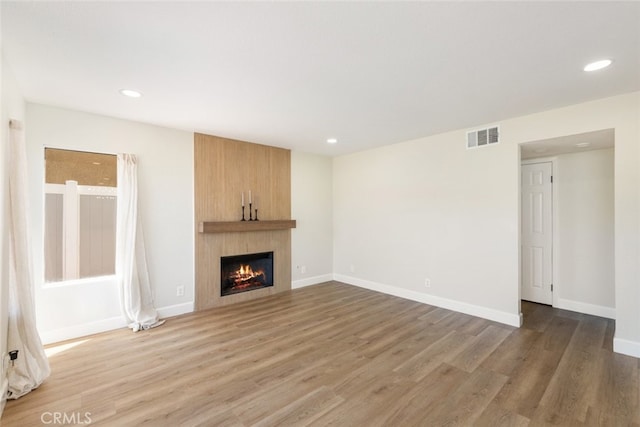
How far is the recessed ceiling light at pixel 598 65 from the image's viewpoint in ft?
7.08

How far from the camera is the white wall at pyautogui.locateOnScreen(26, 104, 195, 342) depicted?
2.99 metres

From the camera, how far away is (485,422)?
1.88m

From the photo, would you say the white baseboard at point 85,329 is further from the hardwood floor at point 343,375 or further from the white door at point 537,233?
the white door at point 537,233

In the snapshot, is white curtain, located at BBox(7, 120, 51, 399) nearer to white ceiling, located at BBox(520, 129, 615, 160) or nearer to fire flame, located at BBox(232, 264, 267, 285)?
fire flame, located at BBox(232, 264, 267, 285)

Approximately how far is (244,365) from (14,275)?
76.7 inches

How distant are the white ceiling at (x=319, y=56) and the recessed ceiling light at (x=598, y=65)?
5 cm

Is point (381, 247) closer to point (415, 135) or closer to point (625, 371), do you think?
point (415, 135)

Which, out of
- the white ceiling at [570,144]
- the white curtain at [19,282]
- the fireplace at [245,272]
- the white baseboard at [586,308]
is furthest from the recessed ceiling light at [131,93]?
the white baseboard at [586,308]

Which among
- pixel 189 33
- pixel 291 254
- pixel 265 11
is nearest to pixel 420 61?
pixel 265 11

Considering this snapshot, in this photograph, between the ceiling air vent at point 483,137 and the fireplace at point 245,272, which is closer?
the ceiling air vent at point 483,137

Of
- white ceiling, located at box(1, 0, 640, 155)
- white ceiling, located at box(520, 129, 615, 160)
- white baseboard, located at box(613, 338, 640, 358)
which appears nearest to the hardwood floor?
white baseboard, located at box(613, 338, 640, 358)

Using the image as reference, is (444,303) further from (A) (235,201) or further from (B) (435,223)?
(A) (235,201)

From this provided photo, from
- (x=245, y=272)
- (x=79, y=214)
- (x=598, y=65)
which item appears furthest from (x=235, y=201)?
(x=598, y=65)

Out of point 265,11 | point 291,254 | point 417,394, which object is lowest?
point 417,394
